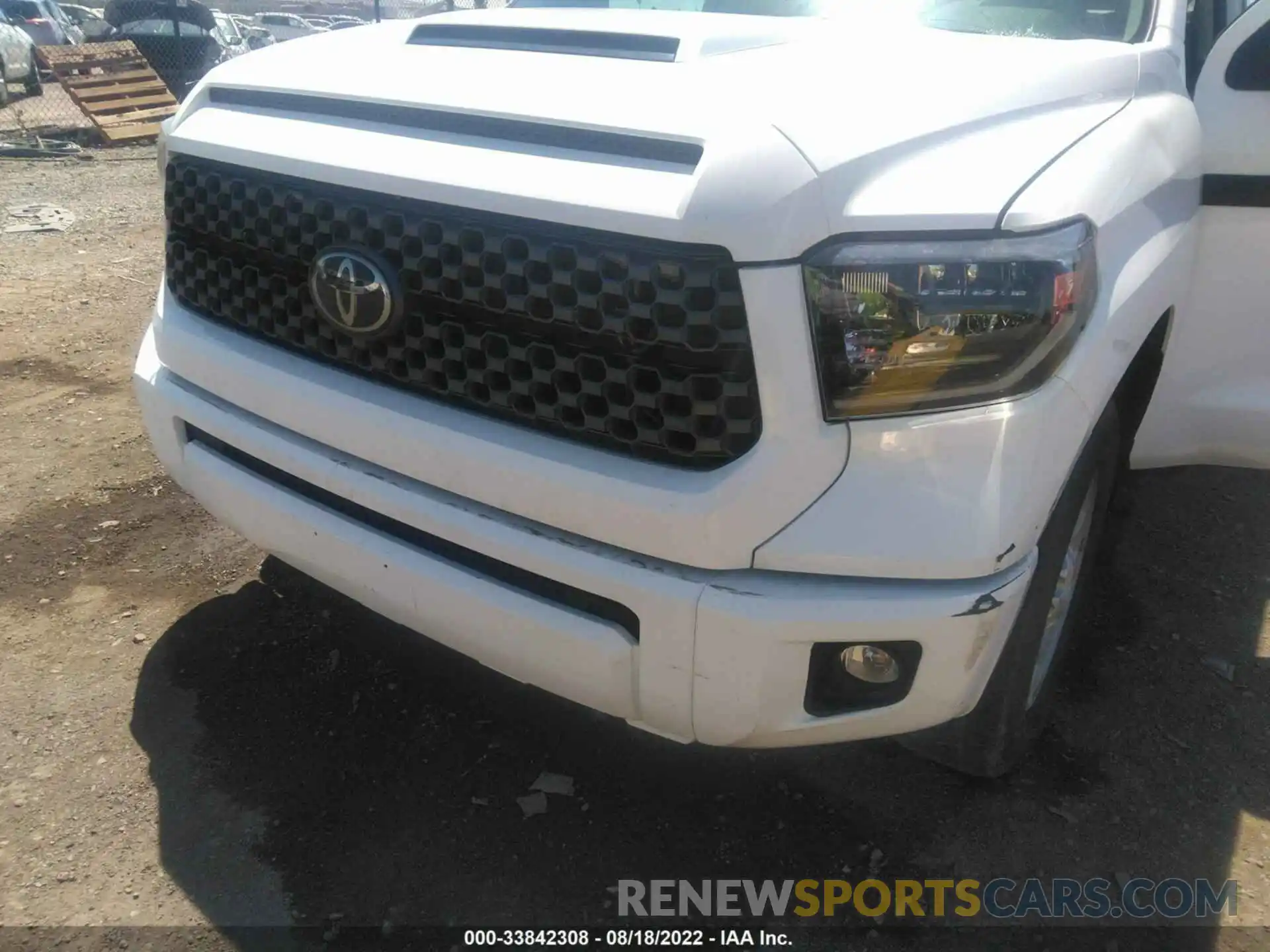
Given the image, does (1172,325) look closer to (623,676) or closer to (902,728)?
(902,728)

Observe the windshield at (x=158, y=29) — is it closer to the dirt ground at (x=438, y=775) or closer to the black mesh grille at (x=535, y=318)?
the dirt ground at (x=438, y=775)

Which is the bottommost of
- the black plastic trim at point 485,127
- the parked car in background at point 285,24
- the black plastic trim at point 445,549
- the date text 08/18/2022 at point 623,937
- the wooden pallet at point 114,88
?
the parked car in background at point 285,24

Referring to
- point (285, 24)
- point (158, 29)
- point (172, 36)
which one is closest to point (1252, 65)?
point (172, 36)

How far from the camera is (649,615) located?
1792mm

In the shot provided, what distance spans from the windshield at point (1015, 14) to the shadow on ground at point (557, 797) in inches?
66.7

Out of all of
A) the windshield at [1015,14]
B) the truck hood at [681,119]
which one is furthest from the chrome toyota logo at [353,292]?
the windshield at [1015,14]

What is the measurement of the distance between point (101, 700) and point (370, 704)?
686 mm

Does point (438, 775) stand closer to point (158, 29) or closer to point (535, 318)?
point (535, 318)

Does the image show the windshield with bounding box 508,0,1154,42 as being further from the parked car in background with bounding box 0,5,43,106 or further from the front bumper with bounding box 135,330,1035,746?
the parked car in background with bounding box 0,5,43,106

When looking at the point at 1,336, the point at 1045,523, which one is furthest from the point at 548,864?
the point at 1,336

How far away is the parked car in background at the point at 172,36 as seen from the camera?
1469 cm

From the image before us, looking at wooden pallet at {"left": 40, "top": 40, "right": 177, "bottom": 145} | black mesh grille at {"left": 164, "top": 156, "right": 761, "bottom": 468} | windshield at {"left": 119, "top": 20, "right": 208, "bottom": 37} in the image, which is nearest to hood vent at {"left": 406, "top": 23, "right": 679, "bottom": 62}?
black mesh grille at {"left": 164, "top": 156, "right": 761, "bottom": 468}

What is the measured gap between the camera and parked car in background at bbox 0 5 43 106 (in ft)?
53.0

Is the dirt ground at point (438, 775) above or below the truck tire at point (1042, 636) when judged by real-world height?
below
